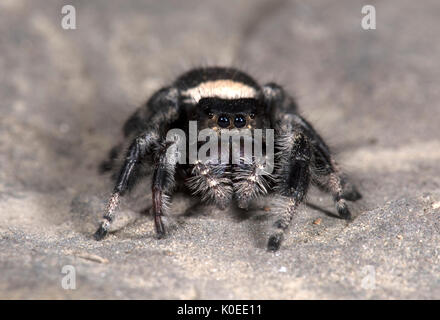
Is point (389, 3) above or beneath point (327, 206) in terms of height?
above

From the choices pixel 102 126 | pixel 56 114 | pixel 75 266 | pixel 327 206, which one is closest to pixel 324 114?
pixel 327 206

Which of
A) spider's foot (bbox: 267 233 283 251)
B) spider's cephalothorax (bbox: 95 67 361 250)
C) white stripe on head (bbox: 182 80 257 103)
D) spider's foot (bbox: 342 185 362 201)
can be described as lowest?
spider's foot (bbox: 267 233 283 251)

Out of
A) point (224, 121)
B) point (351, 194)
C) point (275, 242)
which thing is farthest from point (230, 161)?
point (351, 194)

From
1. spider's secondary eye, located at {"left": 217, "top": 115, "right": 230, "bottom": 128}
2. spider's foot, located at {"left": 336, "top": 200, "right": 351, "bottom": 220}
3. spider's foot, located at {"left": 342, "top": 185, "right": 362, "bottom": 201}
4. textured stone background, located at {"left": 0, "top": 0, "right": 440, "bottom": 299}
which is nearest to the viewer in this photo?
textured stone background, located at {"left": 0, "top": 0, "right": 440, "bottom": 299}

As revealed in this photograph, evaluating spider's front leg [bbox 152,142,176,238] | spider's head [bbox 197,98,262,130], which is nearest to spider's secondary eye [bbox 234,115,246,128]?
spider's head [bbox 197,98,262,130]

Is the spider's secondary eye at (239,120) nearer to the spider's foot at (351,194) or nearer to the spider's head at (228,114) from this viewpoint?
the spider's head at (228,114)

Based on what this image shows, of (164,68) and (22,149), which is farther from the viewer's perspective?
(164,68)

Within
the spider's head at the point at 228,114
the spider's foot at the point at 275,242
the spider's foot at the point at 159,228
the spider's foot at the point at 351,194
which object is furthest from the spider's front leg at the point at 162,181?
the spider's foot at the point at 351,194

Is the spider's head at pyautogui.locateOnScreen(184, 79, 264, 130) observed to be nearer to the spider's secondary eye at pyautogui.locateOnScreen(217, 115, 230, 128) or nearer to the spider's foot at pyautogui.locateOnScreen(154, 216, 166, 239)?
the spider's secondary eye at pyautogui.locateOnScreen(217, 115, 230, 128)
